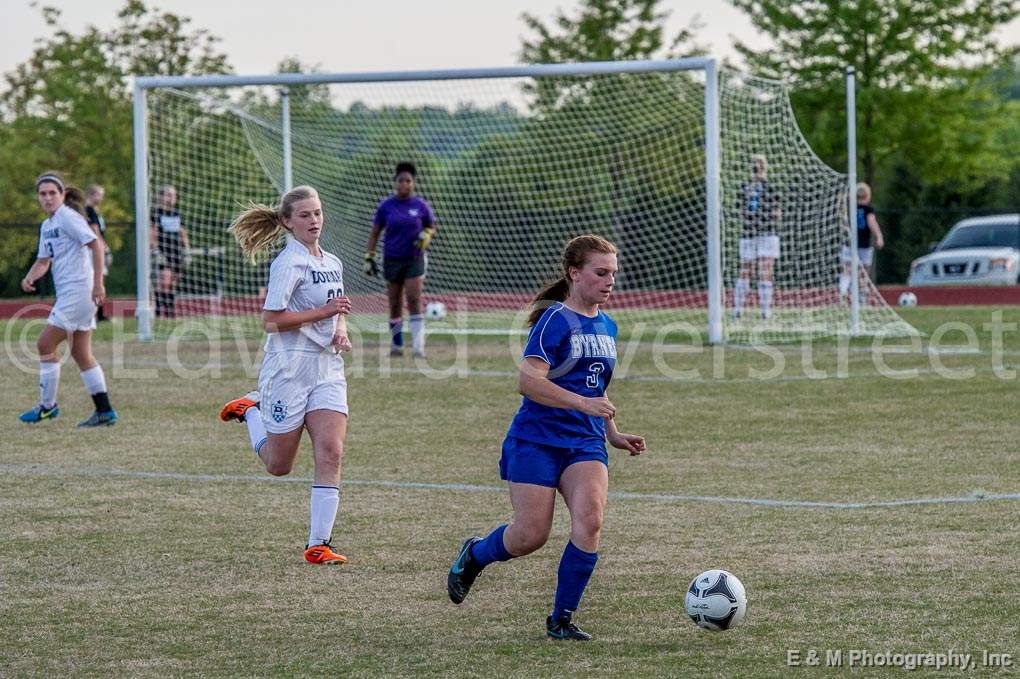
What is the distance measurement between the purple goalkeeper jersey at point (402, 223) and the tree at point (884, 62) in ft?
54.7

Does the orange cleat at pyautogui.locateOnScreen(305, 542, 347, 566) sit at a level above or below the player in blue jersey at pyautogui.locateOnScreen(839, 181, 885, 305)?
below

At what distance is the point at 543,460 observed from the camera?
18.2ft

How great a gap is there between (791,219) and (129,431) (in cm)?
1136

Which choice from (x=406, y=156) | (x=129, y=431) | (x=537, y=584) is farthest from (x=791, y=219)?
(x=537, y=584)

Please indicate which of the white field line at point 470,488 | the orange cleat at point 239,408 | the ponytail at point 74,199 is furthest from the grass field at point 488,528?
the ponytail at point 74,199

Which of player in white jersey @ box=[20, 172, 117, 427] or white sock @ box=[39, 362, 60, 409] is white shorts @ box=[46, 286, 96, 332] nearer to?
player in white jersey @ box=[20, 172, 117, 427]

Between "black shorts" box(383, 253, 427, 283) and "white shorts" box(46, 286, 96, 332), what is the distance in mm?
5866

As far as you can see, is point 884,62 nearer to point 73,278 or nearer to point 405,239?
point 405,239

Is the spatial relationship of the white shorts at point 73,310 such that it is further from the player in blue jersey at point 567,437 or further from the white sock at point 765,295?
the white sock at point 765,295

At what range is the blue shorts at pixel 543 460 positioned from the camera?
5.54m

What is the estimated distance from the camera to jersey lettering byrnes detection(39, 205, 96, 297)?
1145 centimetres

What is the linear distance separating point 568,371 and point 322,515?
5.85ft

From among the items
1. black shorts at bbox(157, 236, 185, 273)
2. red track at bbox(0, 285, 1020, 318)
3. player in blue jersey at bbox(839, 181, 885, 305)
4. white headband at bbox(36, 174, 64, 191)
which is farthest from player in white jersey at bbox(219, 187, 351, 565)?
black shorts at bbox(157, 236, 185, 273)

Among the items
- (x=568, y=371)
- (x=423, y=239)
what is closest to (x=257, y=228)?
(x=568, y=371)
